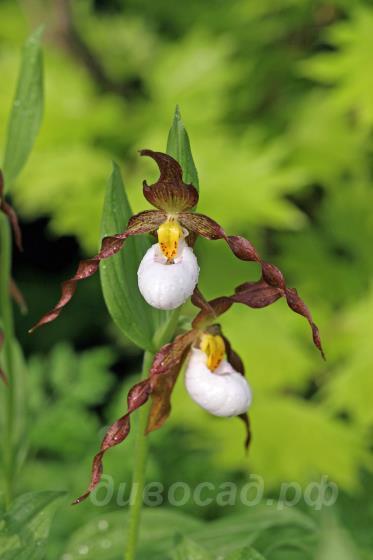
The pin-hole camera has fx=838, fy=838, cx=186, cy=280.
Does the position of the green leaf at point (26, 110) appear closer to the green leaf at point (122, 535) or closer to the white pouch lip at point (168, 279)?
the white pouch lip at point (168, 279)

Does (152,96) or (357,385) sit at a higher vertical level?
(152,96)

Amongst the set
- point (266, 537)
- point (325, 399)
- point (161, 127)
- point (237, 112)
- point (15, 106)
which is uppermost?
point (237, 112)

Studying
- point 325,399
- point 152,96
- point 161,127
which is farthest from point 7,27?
point 325,399

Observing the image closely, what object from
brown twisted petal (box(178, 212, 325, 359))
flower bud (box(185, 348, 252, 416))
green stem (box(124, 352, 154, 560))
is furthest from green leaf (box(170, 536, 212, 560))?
brown twisted petal (box(178, 212, 325, 359))

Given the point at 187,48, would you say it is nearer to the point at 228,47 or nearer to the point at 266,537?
the point at 228,47

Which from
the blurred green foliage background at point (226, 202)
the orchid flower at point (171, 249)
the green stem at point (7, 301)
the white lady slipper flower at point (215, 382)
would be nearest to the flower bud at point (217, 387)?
the white lady slipper flower at point (215, 382)

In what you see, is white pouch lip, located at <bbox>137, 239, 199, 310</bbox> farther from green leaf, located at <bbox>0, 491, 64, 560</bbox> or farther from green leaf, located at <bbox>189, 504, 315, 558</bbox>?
green leaf, located at <bbox>189, 504, 315, 558</bbox>
